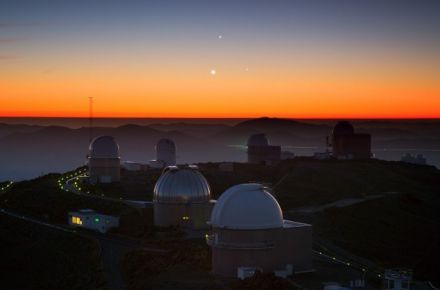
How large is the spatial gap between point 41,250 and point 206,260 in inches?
477

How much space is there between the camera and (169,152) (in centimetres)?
8044

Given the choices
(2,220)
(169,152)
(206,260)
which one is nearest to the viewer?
(206,260)

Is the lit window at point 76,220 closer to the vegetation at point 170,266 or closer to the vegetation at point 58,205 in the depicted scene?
the vegetation at point 58,205

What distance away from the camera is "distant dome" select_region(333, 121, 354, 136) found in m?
90.2

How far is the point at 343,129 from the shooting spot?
90562 millimetres

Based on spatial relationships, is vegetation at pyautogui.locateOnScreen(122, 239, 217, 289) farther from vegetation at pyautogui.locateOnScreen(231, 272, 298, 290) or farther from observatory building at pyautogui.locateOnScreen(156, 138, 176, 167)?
observatory building at pyautogui.locateOnScreen(156, 138, 176, 167)

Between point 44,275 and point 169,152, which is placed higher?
point 169,152

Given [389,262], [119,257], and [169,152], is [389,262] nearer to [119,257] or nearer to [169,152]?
[119,257]

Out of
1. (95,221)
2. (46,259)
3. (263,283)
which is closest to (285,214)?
(95,221)

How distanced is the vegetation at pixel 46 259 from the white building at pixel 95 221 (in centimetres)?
237

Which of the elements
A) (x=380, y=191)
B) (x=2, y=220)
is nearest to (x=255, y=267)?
(x=2, y=220)

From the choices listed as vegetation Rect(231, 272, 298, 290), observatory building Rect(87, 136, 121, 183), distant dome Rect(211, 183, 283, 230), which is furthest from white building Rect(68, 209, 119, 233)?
vegetation Rect(231, 272, 298, 290)

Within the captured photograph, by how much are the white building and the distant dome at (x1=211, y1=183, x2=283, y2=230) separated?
14.7 metres

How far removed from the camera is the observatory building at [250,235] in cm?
3528
